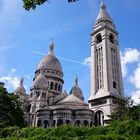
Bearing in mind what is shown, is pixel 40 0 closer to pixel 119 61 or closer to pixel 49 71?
pixel 119 61

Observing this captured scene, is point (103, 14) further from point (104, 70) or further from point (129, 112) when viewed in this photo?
point (129, 112)

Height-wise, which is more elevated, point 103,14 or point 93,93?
point 103,14

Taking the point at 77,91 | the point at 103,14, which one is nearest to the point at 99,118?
the point at 77,91

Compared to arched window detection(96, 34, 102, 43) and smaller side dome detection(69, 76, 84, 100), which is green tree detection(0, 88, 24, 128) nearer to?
arched window detection(96, 34, 102, 43)

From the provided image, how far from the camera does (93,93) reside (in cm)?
6500

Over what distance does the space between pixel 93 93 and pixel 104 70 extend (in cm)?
654

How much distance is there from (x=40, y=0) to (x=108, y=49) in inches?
2254

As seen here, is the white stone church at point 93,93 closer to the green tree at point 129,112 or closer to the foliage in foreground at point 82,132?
the green tree at point 129,112

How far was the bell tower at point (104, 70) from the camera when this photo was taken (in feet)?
199

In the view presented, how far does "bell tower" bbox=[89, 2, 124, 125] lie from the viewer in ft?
199

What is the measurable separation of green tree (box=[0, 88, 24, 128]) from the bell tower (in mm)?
20514

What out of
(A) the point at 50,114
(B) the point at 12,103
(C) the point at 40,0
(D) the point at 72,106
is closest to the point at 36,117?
(A) the point at 50,114

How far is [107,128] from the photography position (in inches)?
1187

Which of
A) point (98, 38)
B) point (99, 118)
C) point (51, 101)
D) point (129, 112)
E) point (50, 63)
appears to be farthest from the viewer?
point (50, 63)
